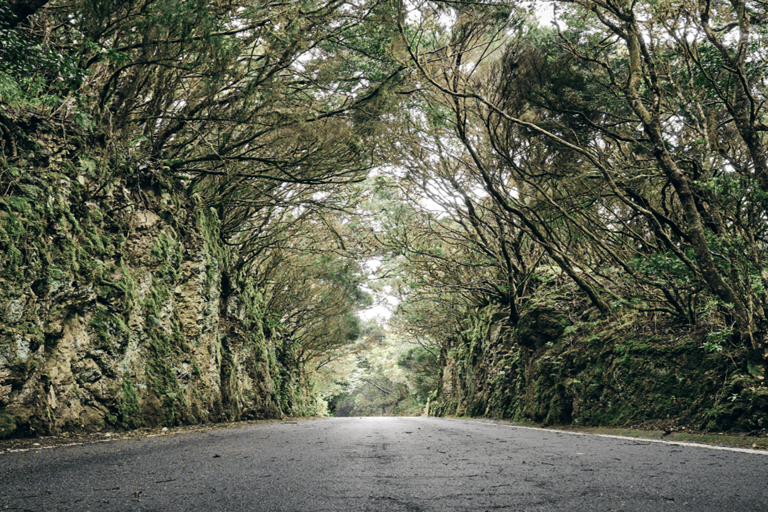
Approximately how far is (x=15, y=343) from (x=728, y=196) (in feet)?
28.0

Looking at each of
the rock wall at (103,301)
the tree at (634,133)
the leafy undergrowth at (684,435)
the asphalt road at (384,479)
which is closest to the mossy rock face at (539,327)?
the tree at (634,133)

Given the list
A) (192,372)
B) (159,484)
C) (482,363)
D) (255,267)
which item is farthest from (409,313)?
(159,484)

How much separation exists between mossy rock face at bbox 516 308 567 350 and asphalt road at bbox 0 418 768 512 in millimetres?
6966

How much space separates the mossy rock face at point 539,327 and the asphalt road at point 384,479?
6.97 m

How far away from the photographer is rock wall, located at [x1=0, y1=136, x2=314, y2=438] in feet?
17.3

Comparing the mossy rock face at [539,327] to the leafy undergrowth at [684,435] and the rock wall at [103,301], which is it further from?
the rock wall at [103,301]

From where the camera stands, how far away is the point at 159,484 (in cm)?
290

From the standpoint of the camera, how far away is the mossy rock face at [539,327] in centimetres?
1159

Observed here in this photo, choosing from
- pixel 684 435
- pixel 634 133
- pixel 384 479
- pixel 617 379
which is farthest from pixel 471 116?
pixel 384 479

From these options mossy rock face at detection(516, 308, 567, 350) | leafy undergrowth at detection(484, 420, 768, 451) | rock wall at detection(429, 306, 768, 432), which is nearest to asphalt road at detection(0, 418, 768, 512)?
leafy undergrowth at detection(484, 420, 768, 451)

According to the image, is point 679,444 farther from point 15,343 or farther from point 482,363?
point 482,363

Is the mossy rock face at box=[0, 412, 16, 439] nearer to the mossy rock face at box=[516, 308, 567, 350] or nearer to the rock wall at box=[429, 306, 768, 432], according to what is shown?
the rock wall at box=[429, 306, 768, 432]

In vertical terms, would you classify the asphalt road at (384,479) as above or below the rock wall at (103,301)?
below

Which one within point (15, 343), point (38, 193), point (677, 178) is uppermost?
point (677, 178)
